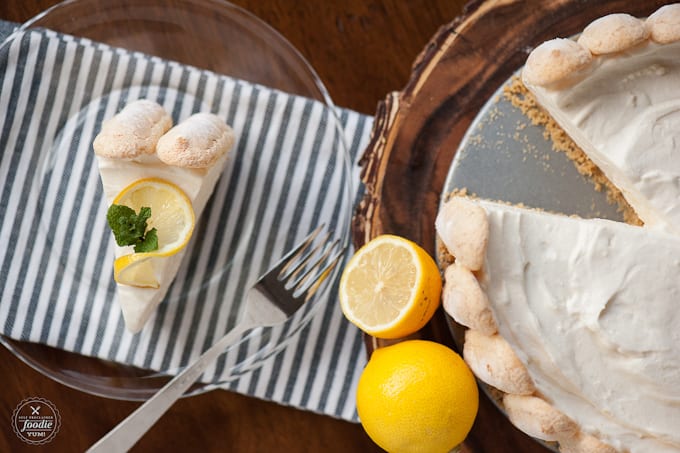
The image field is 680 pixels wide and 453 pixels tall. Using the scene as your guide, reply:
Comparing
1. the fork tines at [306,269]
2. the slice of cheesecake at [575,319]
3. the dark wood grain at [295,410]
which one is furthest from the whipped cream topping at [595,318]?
the dark wood grain at [295,410]

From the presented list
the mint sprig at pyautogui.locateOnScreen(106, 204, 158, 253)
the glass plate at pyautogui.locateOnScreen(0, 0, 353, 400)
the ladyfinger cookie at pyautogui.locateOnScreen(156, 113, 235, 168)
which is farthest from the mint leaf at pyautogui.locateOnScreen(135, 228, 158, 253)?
the glass plate at pyautogui.locateOnScreen(0, 0, 353, 400)

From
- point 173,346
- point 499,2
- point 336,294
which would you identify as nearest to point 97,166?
point 173,346

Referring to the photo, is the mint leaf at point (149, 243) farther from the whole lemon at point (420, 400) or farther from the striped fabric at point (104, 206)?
the whole lemon at point (420, 400)

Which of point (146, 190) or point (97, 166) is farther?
point (97, 166)

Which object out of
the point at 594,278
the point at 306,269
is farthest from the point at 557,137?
the point at 306,269

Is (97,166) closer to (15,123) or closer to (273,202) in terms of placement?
(15,123)

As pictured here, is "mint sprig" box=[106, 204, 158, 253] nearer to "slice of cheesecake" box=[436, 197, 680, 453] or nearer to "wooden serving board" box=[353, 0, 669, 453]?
"wooden serving board" box=[353, 0, 669, 453]
